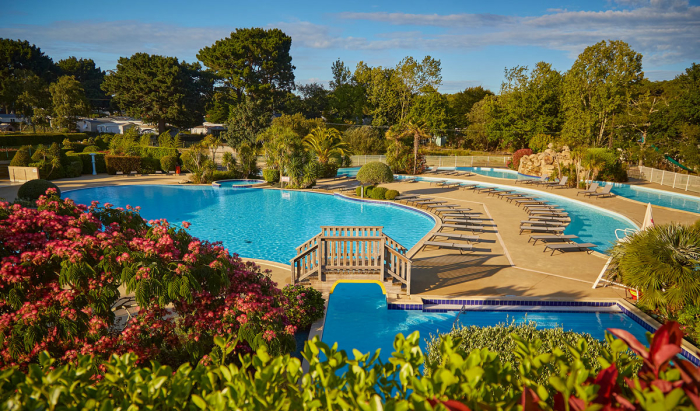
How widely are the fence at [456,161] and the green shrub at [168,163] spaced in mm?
15571

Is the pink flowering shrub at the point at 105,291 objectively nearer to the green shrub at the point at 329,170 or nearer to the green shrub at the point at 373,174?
the green shrub at the point at 373,174

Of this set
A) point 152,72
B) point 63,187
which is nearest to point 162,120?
point 152,72

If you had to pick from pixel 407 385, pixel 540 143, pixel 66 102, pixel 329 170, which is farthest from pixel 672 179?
pixel 66 102

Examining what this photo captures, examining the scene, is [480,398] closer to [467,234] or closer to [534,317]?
[534,317]

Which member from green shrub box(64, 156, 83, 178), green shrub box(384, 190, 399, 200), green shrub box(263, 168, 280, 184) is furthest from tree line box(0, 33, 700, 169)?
green shrub box(64, 156, 83, 178)

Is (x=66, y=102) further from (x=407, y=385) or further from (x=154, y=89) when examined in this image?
(x=407, y=385)

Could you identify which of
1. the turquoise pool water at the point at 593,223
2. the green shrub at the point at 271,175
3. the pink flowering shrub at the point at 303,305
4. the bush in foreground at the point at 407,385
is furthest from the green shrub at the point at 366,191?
the bush in foreground at the point at 407,385

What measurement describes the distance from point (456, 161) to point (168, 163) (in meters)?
26.0

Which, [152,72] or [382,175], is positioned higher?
[152,72]

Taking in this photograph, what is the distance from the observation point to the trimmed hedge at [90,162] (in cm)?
3060

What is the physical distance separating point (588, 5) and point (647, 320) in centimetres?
5040

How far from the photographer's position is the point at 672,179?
81.0 feet

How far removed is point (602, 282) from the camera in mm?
9492

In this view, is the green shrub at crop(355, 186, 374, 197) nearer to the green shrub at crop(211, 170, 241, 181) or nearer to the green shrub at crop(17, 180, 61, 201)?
the green shrub at crop(211, 170, 241, 181)
